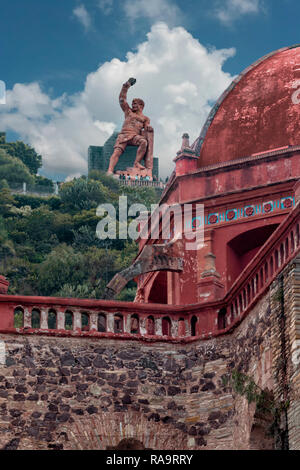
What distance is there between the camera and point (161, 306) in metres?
15.4

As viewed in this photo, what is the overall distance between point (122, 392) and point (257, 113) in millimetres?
6373

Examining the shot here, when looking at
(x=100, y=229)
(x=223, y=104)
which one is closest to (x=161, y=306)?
(x=223, y=104)

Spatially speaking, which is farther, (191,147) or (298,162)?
(191,147)

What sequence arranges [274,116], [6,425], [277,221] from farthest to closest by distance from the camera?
1. [274,116]
2. [277,221]
3. [6,425]

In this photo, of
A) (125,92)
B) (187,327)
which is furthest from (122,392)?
(125,92)

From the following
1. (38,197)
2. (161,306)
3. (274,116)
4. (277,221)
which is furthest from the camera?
(38,197)

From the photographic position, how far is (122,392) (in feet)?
48.0

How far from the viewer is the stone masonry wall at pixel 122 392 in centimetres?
1408

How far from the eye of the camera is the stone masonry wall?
1408cm

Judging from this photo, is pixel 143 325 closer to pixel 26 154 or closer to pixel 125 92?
pixel 125 92

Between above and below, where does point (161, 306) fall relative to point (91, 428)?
above
